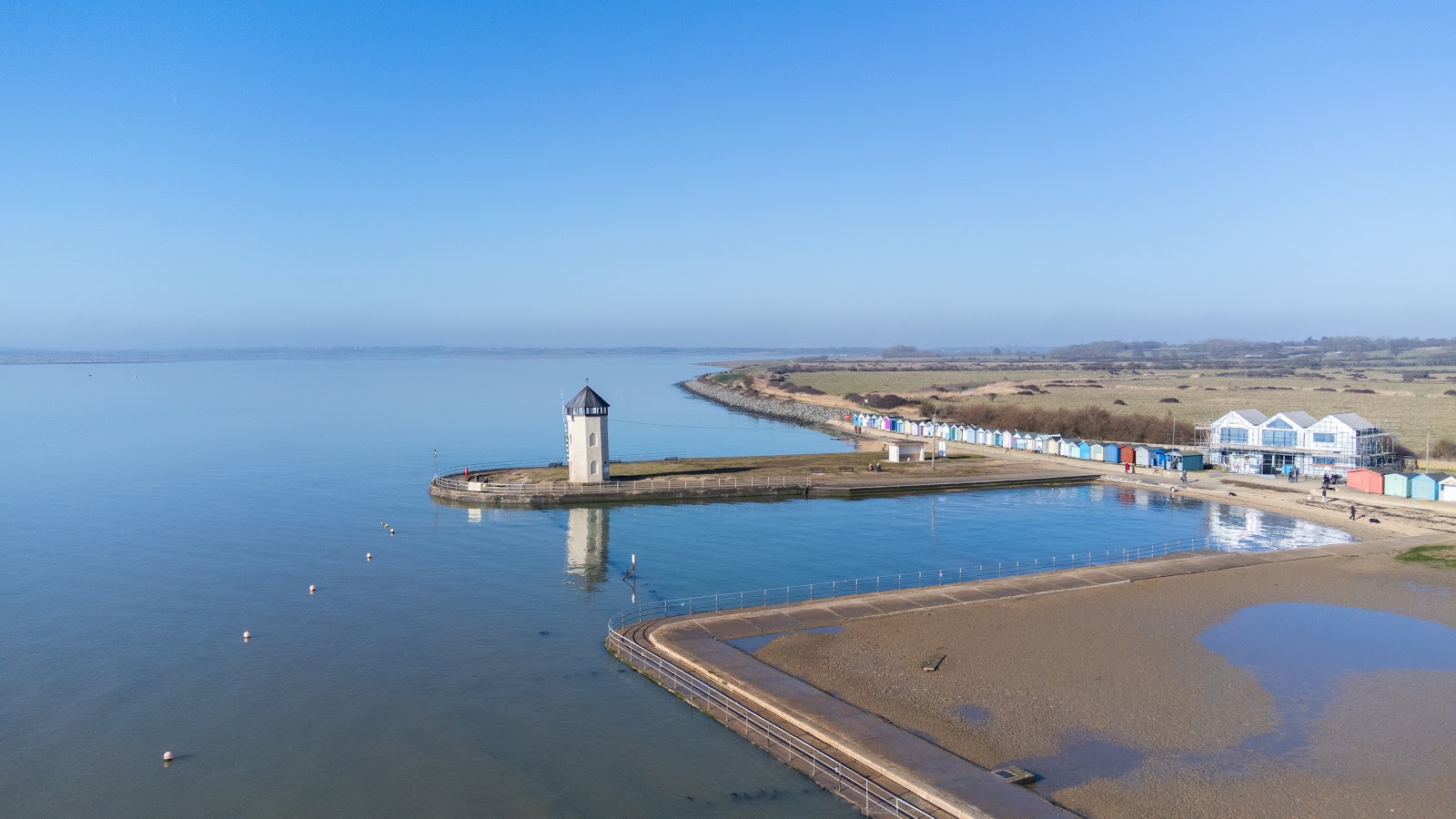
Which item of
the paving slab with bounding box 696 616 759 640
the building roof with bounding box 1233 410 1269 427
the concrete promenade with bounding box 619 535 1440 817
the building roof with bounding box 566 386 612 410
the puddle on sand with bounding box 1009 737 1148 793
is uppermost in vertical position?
the building roof with bounding box 566 386 612 410

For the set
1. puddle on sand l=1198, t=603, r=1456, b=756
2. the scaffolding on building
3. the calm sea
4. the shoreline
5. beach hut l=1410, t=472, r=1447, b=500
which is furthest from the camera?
the scaffolding on building

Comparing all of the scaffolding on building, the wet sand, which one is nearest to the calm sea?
the wet sand

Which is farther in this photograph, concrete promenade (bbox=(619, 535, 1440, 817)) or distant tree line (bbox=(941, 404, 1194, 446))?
distant tree line (bbox=(941, 404, 1194, 446))

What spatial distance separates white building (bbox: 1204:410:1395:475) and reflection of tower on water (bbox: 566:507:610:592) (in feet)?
141

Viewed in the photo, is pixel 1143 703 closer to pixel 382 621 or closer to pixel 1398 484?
pixel 382 621

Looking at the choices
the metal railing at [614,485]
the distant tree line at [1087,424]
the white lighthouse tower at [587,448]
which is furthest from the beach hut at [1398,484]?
the white lighthouse tower at [587,448]

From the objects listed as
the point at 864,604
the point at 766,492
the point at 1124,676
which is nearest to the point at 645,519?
the point at 766,492

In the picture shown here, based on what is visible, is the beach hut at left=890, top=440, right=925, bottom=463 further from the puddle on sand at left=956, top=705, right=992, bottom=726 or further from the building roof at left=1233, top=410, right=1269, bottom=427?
the puddle on sand at left=956, top=705, right=992, bottom=726

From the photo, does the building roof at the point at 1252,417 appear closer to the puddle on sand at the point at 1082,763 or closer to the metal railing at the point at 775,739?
the puddle on sand at the point at 1082,763

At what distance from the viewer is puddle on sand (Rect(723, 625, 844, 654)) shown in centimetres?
2908

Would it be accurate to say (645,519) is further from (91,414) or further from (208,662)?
(91,414)

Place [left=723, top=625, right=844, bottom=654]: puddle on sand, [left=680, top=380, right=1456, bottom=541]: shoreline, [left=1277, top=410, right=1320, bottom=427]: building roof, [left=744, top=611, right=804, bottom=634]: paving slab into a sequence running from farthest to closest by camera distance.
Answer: [left=1277, top=410, right=1320, bottom=427]: building roof → [left=680, top=380, right=1456, bottom=541]: shoreline → [left=744, top=611, right=804, bottom=634]: paving slab → [left=723, top=625, right=844, bottom=654]: puddle on sand

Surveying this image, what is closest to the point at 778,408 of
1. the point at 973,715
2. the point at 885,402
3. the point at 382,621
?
the point at 885,402

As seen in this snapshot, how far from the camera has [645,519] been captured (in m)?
54.0
